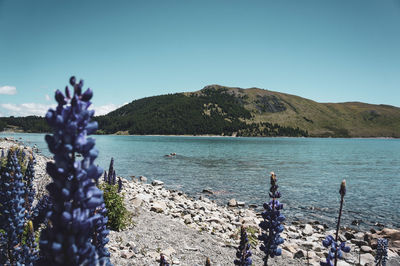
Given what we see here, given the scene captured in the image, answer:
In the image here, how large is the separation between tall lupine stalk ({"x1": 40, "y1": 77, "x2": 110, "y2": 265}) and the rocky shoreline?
6182 millimetres

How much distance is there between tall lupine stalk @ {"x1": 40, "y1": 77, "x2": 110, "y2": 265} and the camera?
2232 mm

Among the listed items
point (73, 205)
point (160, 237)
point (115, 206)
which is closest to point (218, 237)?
point (160, 237)

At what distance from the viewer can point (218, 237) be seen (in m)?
12.6

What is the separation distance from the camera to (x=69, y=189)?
90.8 inches

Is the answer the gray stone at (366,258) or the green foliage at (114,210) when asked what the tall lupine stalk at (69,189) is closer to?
the green foliage at (114,210)

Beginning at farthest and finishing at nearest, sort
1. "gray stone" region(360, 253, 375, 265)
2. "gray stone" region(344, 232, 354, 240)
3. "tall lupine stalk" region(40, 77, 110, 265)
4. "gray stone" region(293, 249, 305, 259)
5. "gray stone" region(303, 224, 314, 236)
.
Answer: "gray stone" region(303, 224, 314, 236)
"gray stone" region(344, 232, 354, 240)
"gray stone" region(360, 253, 375, 265)
"gray stone" region(293, 249, 305, 259)
"tall lupine stalk" region(40, 77, 110, 265)

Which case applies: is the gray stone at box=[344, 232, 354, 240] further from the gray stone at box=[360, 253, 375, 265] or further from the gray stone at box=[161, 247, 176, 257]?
the gray stone at box=[161, 247, 176, 257]

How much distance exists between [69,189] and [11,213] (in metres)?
4.06

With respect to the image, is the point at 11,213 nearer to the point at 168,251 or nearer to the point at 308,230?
the point at 168,251

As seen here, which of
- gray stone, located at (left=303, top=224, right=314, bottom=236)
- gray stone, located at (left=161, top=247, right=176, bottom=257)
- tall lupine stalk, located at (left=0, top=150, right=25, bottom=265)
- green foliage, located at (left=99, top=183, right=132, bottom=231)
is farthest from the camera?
gray stone, located at (left=303, top=224, right=314, bottom=236)

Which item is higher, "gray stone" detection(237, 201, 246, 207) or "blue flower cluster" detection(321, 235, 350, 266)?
"blue flower cluster" detection(321, 235, 350, 266)

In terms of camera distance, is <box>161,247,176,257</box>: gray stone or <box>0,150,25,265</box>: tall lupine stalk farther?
<box>161,247,176,257</box>: gray stone

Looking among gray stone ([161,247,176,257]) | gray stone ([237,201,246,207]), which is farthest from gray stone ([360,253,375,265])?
gray stone ([237,201,246,207])

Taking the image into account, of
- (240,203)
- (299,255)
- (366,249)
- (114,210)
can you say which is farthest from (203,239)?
(240,203)
